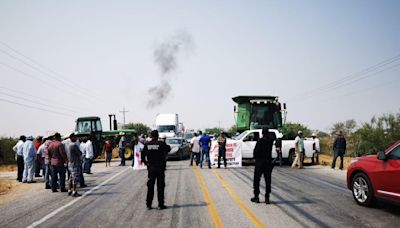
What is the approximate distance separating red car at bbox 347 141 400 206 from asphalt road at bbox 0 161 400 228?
350mm

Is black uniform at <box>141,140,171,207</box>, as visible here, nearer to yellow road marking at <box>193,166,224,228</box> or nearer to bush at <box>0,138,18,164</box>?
yellow road marking at <box>193,166,224,228</box>

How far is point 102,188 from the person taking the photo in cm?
1249

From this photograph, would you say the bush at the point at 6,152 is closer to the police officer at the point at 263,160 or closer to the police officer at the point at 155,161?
the police officer at the point at 155,161

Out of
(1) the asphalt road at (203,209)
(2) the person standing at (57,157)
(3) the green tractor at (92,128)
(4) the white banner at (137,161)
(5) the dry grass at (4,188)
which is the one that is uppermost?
(3) the green tractor at (92,128)

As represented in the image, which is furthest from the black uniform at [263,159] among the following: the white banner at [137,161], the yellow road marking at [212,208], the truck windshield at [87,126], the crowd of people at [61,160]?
the truck windshield at [87,126]

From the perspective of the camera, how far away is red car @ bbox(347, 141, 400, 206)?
7.46 m

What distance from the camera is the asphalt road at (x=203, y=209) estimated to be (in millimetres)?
7145

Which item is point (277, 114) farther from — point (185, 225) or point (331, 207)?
point (185, 225)

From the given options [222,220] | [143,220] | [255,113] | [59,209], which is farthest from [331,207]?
[255,113]

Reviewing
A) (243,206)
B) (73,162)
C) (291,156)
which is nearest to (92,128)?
(291,156)

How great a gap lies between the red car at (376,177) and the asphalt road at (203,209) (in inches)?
13.8

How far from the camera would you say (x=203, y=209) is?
8336mm

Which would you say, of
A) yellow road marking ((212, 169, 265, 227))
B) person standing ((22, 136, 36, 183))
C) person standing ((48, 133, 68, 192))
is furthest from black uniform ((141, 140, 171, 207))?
person standing ((22, 136, 36, 183))

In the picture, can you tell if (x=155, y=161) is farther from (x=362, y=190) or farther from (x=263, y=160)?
(x=362, y=190)
